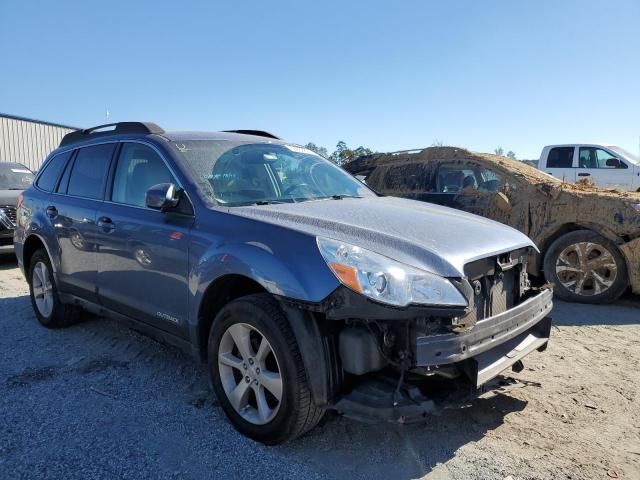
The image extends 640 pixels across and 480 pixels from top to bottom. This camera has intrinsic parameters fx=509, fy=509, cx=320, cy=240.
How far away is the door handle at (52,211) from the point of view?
4.66m

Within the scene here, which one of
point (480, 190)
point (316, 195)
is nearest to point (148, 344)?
point (316, 195)

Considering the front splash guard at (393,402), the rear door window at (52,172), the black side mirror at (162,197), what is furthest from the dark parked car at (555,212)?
the rear door window at (52,172)

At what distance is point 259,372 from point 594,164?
12.4m

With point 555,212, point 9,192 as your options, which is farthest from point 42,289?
point 555,212

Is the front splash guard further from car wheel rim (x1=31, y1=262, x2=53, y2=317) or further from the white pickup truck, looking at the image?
the white pickup truck

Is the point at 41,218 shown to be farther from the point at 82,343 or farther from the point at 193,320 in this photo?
the point at 193,320

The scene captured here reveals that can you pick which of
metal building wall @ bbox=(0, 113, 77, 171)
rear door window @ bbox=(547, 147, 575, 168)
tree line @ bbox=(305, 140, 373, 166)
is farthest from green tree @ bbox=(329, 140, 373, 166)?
metal building wall @ bbox=(0, 113, 77, 171)

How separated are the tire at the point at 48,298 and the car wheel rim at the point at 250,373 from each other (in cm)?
259

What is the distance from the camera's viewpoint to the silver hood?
2570mm

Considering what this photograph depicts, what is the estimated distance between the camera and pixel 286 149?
13.8 feet

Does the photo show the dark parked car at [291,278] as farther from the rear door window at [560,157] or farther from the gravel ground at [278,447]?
the rear door window at [560,157]

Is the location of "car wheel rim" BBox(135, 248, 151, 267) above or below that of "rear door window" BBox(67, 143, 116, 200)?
below

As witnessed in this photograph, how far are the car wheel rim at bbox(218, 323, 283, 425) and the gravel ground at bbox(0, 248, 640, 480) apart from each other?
193 mm

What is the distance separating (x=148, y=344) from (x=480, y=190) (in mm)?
4449
